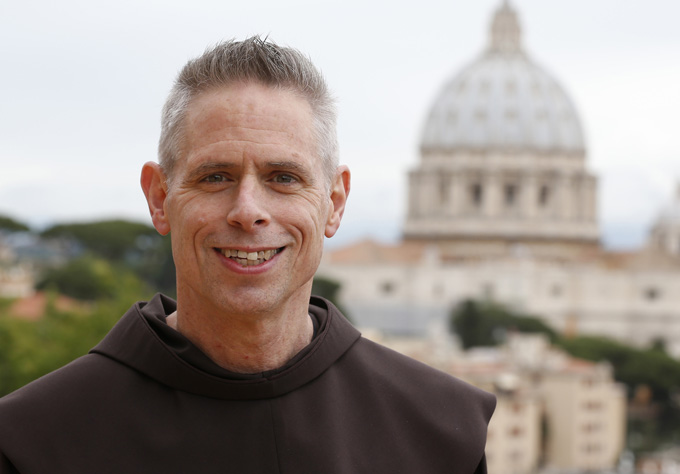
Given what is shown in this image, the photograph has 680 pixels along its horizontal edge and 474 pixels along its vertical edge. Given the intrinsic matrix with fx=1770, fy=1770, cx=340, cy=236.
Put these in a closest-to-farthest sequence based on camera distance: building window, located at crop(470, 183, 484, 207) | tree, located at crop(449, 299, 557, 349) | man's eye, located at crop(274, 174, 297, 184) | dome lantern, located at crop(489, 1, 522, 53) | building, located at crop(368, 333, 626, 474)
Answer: man's eye, located at crop(274, 174, 297, 184) → building, located at crop(368, 333, 626, 474) → tree, located at crop(449, 299, 557, 349) → building window, located at crop(470, 183, 484, 207) → dome lantern, located at crop(489, 1, 522, 53)

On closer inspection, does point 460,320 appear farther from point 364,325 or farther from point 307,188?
point 307,188

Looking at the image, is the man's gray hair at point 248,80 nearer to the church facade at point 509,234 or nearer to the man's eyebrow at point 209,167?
the man's eyebrow at point 209,167

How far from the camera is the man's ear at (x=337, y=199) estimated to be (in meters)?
3.04

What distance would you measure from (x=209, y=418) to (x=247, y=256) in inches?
10.6

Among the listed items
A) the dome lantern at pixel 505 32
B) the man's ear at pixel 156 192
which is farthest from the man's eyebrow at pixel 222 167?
the dome lantern at pixel 505 32

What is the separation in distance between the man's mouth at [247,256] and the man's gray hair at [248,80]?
0.19 m

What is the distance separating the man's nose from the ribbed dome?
65.4m

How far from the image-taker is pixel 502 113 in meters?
69.1

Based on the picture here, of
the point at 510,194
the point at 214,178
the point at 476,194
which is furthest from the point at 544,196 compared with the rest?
the point at 214,178

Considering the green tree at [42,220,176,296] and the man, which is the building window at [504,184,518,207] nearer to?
the green tree at [42,220,176,296]

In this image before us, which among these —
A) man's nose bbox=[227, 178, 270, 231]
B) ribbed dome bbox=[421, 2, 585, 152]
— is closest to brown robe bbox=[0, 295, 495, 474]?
man's nose bbox=[227, 178, 270, 231]

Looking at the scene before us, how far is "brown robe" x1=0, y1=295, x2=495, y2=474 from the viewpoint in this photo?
9.25 feet

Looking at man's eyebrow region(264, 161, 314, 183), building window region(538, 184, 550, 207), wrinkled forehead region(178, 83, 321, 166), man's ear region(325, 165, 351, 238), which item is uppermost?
wrinkled forehead region(178, 83, 321, 166)

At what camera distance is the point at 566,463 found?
37.8m
